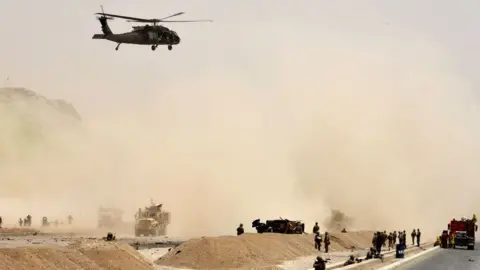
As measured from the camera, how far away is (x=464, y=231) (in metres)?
69.5

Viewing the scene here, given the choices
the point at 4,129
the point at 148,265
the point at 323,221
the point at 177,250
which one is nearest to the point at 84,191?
the point at 4,129

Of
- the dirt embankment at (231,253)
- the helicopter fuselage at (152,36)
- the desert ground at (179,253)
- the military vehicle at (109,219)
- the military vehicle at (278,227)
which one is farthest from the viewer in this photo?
the military vehicle at (109,219)

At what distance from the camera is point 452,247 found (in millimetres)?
71000

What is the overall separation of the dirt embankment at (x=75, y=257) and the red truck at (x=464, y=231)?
155 ft

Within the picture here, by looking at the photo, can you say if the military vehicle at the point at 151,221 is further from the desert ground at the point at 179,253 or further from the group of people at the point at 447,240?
the group of people at the point at 447,240

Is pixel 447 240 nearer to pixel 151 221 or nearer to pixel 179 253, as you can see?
pixel 151 221

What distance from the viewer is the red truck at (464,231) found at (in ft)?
224

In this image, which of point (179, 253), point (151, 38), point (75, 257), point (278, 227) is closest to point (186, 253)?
point (179, 253)

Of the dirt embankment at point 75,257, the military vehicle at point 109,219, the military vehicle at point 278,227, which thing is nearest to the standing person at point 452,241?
the military vehicle at point 278,227

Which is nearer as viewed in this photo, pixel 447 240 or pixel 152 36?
pixel 152 36

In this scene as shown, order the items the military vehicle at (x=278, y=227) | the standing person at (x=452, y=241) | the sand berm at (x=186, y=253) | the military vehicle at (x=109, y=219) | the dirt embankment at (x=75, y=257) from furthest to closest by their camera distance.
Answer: the military vehicle at (x=109, y=219), the standing person at (x=452, y=241), the military vehicle at (x=278, y=227), the sand berm at (x=186, y=253), the dirt embankment at (x=75, y=257)

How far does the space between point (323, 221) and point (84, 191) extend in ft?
210

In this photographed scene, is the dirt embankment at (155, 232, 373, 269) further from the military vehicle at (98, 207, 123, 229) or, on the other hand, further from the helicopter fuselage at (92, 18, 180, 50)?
the military vehicle at (98, 207, 123, 229)

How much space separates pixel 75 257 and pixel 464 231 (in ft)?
175
